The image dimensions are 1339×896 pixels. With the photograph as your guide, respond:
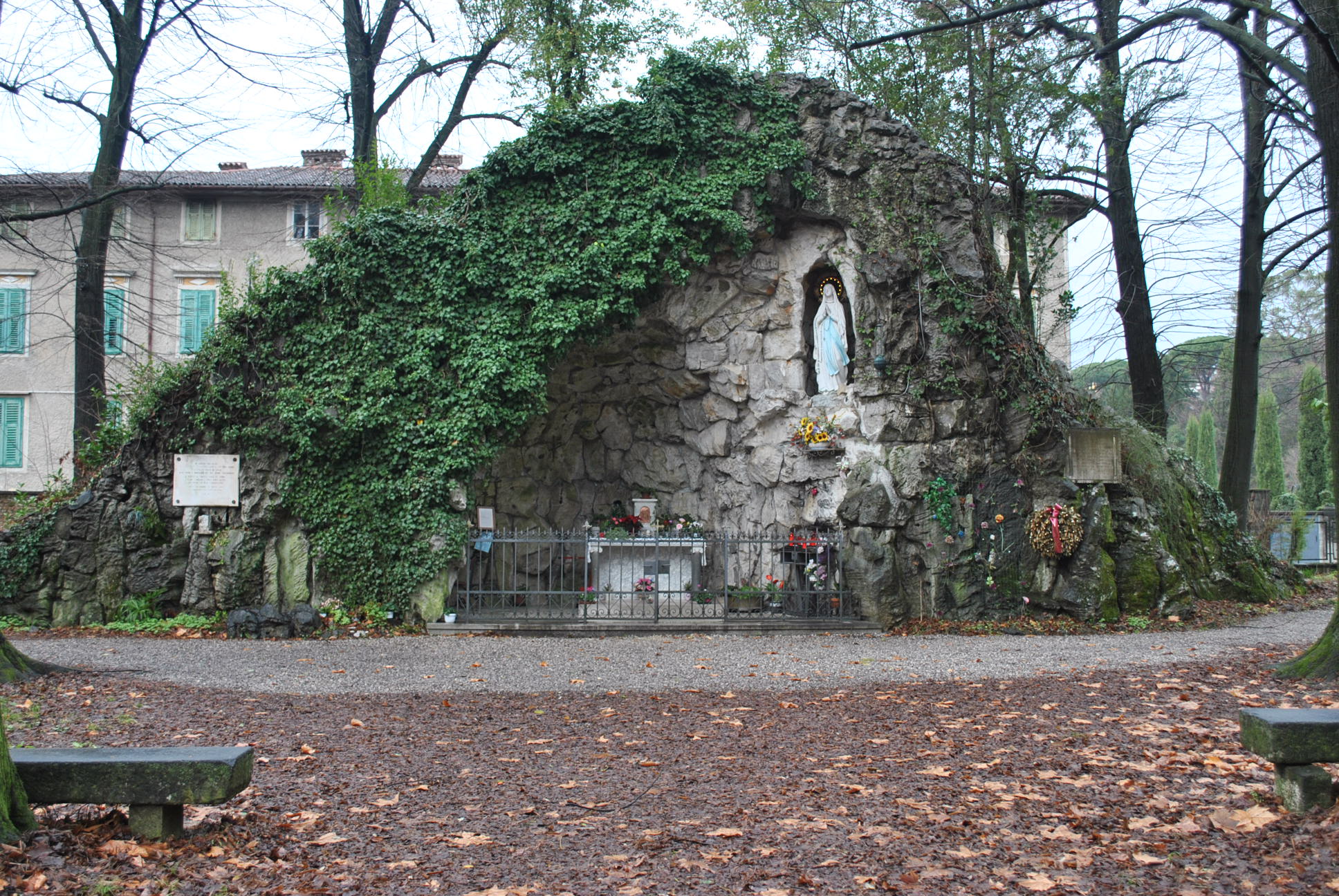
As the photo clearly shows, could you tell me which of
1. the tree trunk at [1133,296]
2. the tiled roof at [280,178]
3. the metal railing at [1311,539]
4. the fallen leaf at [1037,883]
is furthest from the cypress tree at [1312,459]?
the fallen leaf at [1037,883]

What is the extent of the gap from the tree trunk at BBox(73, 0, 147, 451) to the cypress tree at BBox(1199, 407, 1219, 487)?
31.1m

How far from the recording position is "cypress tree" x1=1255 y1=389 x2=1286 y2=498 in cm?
2759

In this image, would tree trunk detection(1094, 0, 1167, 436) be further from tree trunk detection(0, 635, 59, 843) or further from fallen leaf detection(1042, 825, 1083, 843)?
tree trunk detection(0, 635, 59, 843)

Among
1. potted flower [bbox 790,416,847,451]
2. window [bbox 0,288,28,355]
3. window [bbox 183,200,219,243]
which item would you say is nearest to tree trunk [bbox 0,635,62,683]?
potted flower [bbox 790,416,847,451]

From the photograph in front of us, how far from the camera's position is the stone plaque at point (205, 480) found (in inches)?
447

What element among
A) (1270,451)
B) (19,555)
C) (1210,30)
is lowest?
(19,555)

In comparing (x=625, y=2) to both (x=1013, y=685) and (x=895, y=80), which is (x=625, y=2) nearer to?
(x=895, y=80)

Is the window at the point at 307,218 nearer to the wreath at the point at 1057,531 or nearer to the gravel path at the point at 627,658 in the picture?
the gravel path at the point at 627,658

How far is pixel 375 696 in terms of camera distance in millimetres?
6945

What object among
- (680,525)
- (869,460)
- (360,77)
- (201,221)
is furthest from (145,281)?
(869,460)

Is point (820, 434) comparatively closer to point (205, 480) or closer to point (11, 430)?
point (205, 480)

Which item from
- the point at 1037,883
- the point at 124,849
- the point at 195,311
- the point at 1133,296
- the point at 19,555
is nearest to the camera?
the point at 1037,883

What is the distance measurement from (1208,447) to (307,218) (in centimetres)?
2868

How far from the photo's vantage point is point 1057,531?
10734 millimetres
